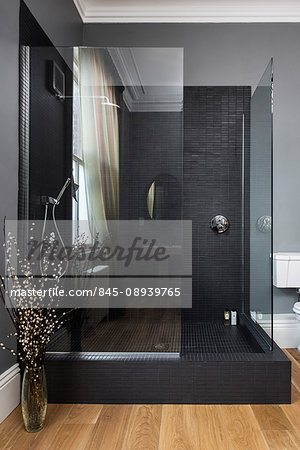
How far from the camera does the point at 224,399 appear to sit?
231 centimetres

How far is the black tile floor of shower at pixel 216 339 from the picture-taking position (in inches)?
101

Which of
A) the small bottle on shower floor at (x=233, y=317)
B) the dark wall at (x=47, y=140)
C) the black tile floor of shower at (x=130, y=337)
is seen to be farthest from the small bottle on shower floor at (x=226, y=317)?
the dark wall at (x=47, y=140)

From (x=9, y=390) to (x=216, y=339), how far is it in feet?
4.67

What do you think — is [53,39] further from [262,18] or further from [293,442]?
[293,442]

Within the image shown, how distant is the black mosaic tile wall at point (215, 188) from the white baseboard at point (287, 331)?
40 cm

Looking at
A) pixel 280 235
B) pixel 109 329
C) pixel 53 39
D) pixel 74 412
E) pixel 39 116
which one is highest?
pixel 53 39

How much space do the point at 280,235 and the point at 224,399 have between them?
1658mm

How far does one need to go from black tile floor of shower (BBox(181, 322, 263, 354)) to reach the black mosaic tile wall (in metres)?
0.27

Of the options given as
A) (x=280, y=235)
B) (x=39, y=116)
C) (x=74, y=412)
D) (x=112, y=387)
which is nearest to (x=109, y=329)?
(x=112, y=387)

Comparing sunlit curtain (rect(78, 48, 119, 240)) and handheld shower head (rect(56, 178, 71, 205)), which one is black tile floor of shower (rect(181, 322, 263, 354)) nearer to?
sunlit curtain (rect(78, 48, 119, 240))

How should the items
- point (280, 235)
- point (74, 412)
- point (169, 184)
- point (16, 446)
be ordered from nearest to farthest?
1. point (16, 446)
2. point (74, 412)
3. point (169, 184)
4. point (280, 235)

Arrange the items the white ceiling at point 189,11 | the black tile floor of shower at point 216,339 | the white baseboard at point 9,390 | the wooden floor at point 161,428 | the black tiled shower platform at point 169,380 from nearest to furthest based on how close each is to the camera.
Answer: the wooden floor at point 161,428, the white baseboard at point 9,390, the black tiled shower platform at point 169,380, the black tile floor of shower at point 216,339, the white ceiling at point 189,11

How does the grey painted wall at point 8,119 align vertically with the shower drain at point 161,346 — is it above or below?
above

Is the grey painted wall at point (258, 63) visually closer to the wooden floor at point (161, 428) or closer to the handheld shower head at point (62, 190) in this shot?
the wooden floor at point (161, 428)
